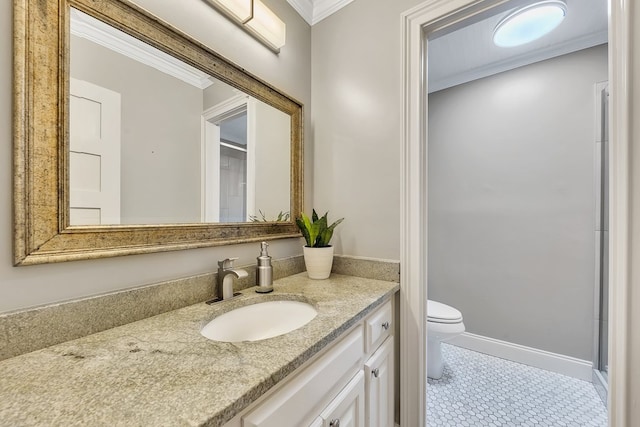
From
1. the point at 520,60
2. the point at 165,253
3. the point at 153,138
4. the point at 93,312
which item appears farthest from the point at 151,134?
the point at 520,60

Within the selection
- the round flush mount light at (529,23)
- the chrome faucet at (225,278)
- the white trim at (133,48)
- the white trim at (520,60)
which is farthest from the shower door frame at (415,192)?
the white trim at (520,60)

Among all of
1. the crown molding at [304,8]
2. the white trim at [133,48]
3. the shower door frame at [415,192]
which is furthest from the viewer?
the crown molding at [304,8]

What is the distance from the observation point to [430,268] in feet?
7.48

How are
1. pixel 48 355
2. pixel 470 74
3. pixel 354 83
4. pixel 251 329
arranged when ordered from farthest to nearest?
pixel 470 74 < pixel 354 83 < pixel 251 329 < pixel 48 355

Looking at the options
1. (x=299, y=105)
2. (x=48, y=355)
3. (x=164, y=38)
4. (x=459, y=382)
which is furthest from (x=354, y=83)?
(x=459, y=382)

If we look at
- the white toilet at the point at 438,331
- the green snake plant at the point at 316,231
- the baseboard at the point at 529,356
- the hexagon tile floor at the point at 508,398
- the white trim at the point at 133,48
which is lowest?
the hexagon tile floor at the point at 508,398

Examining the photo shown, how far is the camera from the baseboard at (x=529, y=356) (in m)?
1.69

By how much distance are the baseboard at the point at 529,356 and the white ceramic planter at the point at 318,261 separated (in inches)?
63.6

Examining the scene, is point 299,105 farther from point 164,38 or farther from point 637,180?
point 637,180

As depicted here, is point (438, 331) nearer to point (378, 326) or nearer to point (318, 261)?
point (378, 326)

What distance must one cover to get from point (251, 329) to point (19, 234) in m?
0.67

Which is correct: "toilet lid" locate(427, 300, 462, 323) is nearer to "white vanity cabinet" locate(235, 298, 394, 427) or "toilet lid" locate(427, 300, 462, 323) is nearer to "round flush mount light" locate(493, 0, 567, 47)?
"white vanity cabinet" locate(235, 298, 394, 427)

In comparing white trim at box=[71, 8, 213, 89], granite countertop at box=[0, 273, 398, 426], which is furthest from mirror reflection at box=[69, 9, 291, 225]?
granite countertop at box=[0, 273, 398, 426]

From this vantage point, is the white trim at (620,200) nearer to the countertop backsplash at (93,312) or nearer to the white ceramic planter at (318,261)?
the white ceramic planter at (318,261)
